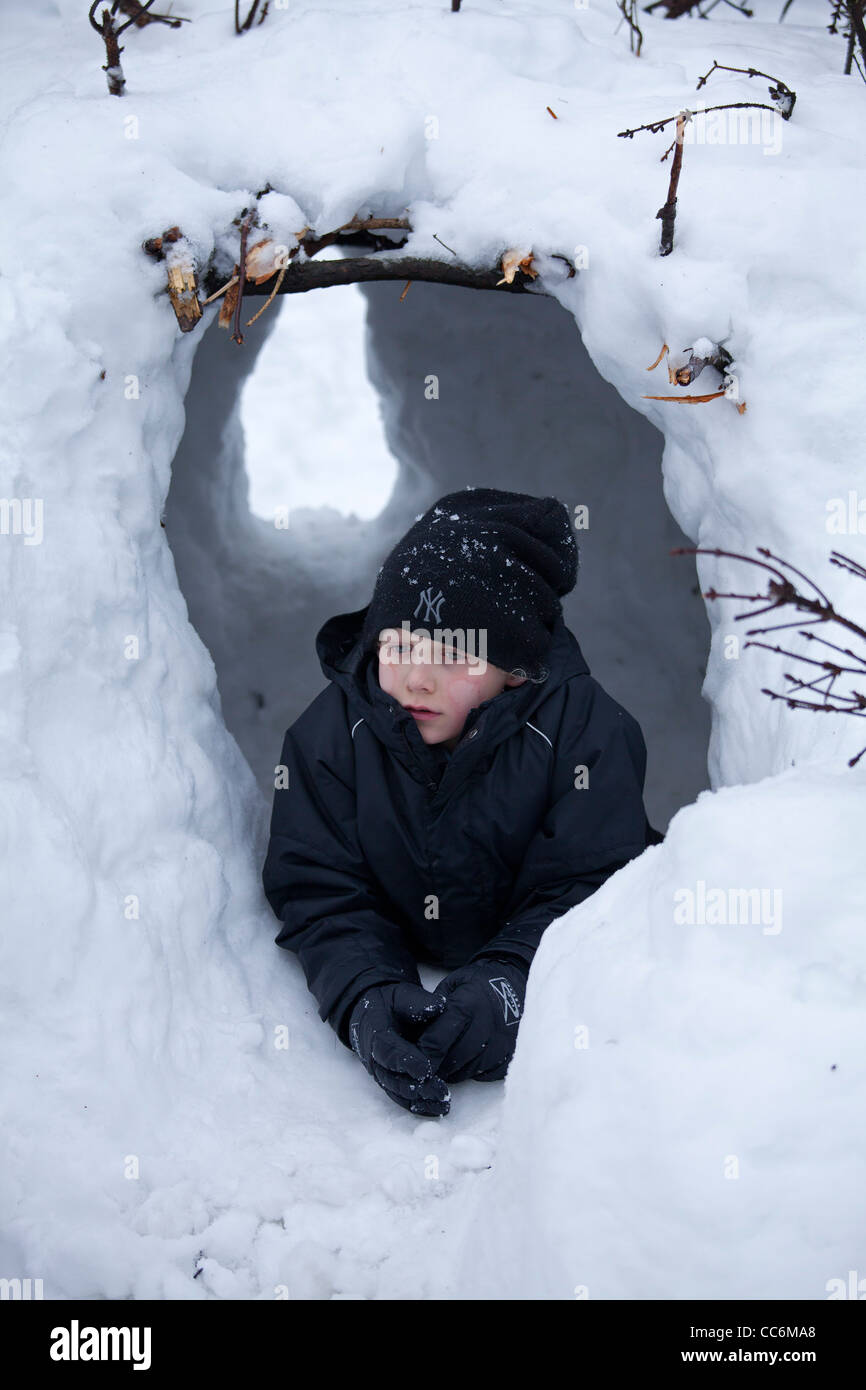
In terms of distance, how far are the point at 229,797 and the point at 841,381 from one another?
155 centimetres

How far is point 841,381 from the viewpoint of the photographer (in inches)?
89.7

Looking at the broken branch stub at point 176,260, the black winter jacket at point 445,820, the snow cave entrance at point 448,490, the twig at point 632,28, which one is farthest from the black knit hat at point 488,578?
the snow cave entrance at point 448,490

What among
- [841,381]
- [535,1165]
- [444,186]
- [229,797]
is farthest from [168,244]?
[535,1165]

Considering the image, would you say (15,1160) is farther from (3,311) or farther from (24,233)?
(24,233)

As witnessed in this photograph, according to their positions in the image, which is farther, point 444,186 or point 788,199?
point 444,186

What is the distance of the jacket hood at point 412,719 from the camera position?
2406mm

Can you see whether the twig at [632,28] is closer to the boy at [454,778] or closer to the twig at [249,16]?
the twig at [249,16]

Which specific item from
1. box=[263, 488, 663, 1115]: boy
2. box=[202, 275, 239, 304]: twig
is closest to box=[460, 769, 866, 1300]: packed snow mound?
box=[263, 488, 663, 1115]: boy

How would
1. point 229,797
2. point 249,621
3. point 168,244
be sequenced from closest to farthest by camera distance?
1. point 168,244
2. point 229,797
3. point 249,621

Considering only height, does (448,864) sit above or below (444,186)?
below

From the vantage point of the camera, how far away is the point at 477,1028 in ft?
7.20

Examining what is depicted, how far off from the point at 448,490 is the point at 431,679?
2.29 meters

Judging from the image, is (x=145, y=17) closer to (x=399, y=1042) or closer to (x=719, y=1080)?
(x=399, y=1042)

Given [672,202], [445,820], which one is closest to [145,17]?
[672,202]
